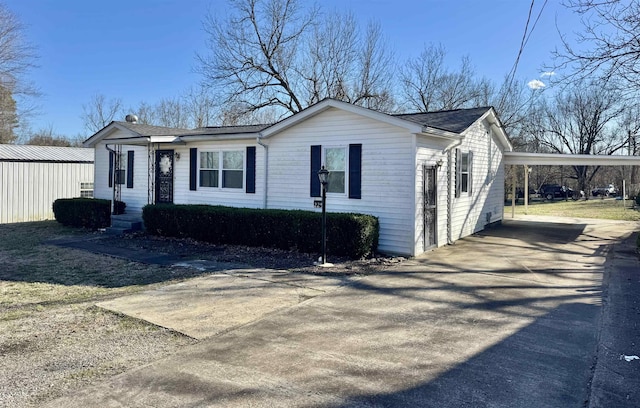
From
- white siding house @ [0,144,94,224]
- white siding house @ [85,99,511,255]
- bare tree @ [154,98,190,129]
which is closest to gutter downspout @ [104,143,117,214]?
white siding house @ [85,99,511,255]

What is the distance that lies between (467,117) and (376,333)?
936cm

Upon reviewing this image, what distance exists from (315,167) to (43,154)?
1429cm

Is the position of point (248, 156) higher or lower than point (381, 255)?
higher

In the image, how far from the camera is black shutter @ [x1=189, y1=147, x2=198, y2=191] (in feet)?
44.5

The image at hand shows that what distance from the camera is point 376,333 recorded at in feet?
16.5

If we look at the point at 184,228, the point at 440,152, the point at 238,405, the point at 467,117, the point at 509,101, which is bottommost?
the point at 238,405

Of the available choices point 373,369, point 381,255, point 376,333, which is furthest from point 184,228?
point 373,369

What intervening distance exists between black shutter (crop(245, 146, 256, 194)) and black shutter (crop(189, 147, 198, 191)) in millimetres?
2120

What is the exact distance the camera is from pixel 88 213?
14336 mm

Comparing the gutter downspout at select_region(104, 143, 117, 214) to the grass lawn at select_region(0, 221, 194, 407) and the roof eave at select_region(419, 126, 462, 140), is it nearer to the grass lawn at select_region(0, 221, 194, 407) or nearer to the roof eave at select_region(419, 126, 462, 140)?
the grass lawn at select_region(0, 221, 194, 407)

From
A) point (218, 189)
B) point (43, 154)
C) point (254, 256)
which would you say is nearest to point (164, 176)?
point (218, 189)

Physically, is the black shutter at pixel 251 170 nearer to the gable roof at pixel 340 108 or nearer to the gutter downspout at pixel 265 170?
the gutter downspout at pixel 265 170

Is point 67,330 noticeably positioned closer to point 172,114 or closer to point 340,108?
point 340,108

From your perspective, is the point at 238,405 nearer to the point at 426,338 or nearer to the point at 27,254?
the point at 426,338
